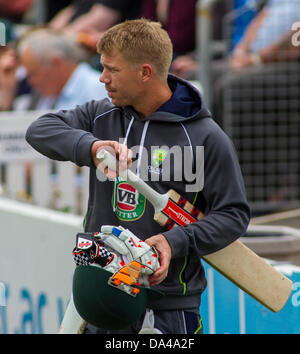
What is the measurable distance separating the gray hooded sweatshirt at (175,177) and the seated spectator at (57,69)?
3.88 metres

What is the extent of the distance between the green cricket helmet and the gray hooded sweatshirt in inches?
9.1

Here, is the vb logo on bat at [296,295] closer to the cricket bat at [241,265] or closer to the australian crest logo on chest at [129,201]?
the cricket bat at [241,265]

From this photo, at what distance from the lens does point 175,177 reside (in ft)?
9.50

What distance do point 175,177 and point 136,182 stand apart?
228 millimetres

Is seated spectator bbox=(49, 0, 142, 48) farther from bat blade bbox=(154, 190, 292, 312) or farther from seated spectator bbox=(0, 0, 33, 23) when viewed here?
bat blade bbox=(154, 190, 292, 312)

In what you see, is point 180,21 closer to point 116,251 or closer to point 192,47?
point 192,47

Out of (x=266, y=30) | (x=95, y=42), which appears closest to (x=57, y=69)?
(x=95, y=42)

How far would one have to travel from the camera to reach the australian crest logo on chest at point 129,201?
9.53 ft

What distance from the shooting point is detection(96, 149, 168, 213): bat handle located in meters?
2.66

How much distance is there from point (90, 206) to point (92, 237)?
353 millimetres

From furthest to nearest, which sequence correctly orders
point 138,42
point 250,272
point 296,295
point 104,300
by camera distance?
point 296,295 < point 250,272 < point 138,42 < point 104,300

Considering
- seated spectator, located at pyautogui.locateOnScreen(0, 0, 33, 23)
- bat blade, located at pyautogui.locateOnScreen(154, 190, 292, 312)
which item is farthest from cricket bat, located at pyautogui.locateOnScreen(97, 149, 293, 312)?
seated spectator, located at pyautogui.locateOnScreen(0, 0, 33, 23)

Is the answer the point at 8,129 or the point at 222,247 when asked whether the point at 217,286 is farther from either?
the point at 8,129

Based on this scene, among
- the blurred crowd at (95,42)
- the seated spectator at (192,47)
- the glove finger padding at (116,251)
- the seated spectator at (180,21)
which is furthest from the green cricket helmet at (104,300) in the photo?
the seated spectator at (180,21)
